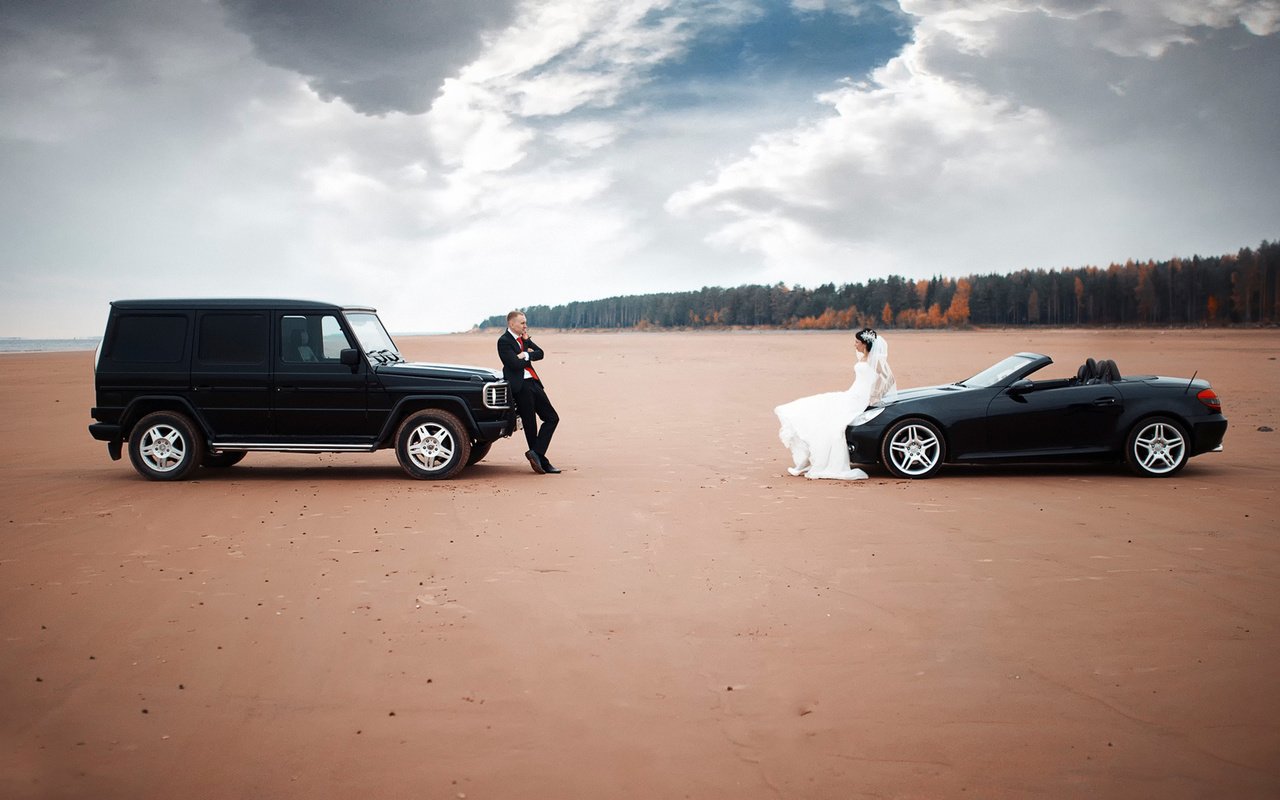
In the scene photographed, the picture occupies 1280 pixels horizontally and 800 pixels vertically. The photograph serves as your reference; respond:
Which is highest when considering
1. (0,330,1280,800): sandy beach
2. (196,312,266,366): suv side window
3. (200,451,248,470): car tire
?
(196,312,266,366): suv side window

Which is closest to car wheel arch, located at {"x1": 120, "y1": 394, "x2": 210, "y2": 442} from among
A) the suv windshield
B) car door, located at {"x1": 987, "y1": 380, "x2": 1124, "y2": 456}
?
the suv windshield

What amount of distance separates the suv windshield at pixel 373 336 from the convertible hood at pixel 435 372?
1.22 feet

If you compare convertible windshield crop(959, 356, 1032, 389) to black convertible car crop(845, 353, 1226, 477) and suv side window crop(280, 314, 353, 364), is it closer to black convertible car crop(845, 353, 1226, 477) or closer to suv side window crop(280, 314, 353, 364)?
black convertible car crop(845, 353, 1226, 477)

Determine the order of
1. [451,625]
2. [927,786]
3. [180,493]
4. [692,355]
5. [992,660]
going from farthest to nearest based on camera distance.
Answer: [692,355] < [180,493] < [451,625] < [992,660] < [927,786]

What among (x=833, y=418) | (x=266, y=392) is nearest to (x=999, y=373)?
(x=833, y=418)

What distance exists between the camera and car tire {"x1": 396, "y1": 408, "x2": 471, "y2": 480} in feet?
38.1

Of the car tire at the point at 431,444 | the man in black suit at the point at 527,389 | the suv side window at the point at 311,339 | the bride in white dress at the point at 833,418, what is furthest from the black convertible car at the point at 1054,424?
the suv side window at the point at 311,339

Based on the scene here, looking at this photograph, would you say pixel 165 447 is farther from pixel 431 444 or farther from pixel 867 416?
pixel 867 416

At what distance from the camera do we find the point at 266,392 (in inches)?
463

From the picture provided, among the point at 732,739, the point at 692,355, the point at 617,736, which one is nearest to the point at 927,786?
the point at 732,739

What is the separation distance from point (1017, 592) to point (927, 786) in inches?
113

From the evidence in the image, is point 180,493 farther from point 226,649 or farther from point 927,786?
point 927,786

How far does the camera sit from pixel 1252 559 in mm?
7066

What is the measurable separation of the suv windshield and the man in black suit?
1.55 metres
